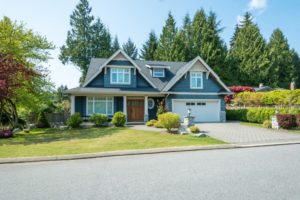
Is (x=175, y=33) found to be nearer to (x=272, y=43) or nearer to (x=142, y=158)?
(x=272, y=43)

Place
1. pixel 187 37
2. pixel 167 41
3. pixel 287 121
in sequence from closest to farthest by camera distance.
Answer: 1. pixel 287 121
2. pixel 167 41
3. pixel 187 37

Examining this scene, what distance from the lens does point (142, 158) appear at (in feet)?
29.5

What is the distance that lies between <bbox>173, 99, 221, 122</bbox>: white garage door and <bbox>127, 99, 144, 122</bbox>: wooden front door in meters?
3.10

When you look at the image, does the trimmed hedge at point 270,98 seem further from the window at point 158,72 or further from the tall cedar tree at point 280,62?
the tall cedar tree at point 280,62

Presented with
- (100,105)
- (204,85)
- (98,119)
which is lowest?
(98,119)

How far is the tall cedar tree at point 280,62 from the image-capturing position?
154 feet

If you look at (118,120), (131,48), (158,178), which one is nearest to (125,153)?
(158,178)

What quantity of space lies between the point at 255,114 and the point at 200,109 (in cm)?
499

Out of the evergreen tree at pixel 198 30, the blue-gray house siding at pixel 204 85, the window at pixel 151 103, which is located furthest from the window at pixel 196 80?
the evergreen tree at pixel 198 30

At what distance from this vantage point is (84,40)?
1901 inches

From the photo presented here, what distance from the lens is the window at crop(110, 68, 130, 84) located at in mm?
23375

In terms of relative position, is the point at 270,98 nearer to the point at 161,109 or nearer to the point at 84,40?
the point at 161,109

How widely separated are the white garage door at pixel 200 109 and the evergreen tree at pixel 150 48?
28854 millimetres

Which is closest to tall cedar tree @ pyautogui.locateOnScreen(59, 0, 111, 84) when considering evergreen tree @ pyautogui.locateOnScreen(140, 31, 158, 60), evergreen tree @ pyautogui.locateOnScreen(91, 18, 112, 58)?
evergreen tree @ pyautogui.locateOnScreen(91, 18, 112, 58)
